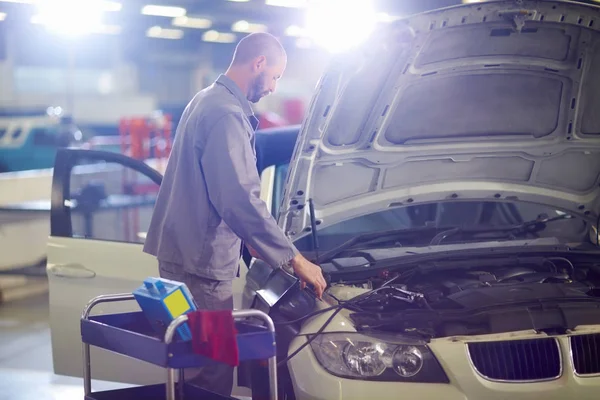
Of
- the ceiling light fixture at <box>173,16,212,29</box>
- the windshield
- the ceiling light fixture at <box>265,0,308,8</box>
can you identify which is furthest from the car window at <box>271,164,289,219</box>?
the ceiling light fixture at <box>173,16,212,29</box>

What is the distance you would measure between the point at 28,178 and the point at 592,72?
631 centimetres

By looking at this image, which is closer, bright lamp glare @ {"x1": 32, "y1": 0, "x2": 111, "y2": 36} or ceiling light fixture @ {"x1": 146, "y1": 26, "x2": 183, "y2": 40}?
bright lamp glare @ {"x1": 32, "y1": 0, "x2": 111, "y2": 36}

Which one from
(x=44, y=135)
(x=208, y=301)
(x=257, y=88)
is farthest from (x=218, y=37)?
(x=208, y=301)

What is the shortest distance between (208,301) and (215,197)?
0.40 m

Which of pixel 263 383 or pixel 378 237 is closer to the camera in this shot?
pixel 263 383

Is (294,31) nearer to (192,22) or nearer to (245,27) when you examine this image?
(245,27)

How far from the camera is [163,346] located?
2.24 meters

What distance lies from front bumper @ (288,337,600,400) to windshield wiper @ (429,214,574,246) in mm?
881

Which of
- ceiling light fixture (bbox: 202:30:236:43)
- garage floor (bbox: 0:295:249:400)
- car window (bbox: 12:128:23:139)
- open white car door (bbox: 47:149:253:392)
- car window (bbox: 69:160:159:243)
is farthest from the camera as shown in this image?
ceiling light fixture (bbox: 202:30:236:43)

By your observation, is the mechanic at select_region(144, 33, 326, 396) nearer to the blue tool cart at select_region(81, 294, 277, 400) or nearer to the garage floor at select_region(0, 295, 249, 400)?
the blue tool cart at select_region(81, 294, 277, 400)

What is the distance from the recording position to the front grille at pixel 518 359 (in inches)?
101

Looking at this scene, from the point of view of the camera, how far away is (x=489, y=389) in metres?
2.52

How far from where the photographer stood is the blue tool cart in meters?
2.25

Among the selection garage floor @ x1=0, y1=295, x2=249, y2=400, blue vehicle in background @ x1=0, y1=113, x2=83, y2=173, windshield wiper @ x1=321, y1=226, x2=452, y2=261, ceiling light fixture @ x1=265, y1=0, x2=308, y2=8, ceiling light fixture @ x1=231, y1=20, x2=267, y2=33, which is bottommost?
garage floor @ x1=0, y1=295, x2=249, y2=400
